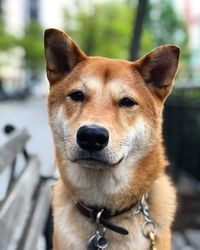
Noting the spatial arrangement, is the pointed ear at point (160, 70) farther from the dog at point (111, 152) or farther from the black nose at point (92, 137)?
the black nose at point (92, 137)

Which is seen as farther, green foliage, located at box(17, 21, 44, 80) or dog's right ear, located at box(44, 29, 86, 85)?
green foliage, located at box(17, 21, 44, 80)

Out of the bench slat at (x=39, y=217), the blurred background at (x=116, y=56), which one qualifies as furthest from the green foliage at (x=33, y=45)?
→ the bench slat at (x=39, y=217)

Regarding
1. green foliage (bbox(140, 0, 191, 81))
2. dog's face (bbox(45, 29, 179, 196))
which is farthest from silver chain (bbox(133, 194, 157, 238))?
green foliage (bbox(140, 0, 191, 81))

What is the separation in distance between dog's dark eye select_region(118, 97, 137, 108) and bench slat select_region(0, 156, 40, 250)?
0.91 metres

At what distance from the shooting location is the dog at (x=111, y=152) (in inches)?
128

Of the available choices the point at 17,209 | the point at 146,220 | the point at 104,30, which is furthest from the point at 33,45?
the point at 146,220

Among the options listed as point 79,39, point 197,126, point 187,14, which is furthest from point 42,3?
point 197,126

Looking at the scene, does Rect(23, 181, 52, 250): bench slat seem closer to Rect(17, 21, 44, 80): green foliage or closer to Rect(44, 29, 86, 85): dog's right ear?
Rect(44, 29, 86, 85): dog's right ear

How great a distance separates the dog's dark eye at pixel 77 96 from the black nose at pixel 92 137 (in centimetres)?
49

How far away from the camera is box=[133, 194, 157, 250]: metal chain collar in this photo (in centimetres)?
334

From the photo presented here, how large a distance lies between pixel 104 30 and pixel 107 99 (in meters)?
48.1

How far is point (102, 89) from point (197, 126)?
6.16m

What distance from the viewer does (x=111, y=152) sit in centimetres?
311

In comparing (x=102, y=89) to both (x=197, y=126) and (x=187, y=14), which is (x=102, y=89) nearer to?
(x=197, y=126)
